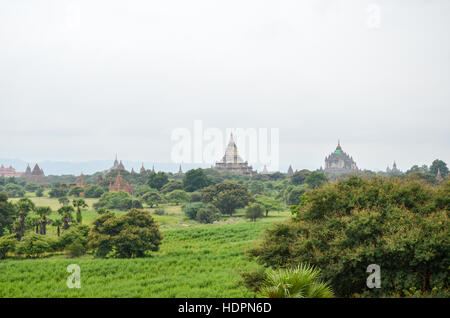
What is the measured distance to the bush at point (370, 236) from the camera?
33.1 feet

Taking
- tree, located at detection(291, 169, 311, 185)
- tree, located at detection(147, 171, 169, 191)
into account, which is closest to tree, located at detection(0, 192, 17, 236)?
tree, located at detection(147, 171, 169, 191)

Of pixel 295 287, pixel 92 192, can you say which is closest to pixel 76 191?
pixel 92 192

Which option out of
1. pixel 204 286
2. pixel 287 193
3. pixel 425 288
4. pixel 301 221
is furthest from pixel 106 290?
pixel 287 193

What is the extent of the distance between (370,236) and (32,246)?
18895 mm

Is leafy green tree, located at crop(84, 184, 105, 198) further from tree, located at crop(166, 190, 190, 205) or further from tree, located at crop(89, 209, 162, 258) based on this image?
tree, located at crop(89, 209, 162, 258)

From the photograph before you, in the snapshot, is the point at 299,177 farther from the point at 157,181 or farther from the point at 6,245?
the point at 6,245

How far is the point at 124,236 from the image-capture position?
846 inches

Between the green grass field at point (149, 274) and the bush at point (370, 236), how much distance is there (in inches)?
96.2

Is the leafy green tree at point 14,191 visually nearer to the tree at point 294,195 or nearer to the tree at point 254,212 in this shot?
the tree at point 254,212

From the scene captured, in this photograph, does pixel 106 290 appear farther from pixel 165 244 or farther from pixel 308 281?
pixel 165 244

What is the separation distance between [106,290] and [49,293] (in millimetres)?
2069

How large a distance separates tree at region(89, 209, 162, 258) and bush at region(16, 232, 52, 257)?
105 inches

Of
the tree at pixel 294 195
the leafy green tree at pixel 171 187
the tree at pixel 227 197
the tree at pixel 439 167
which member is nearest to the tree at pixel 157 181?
the leafy green tree at pixel 171 187
